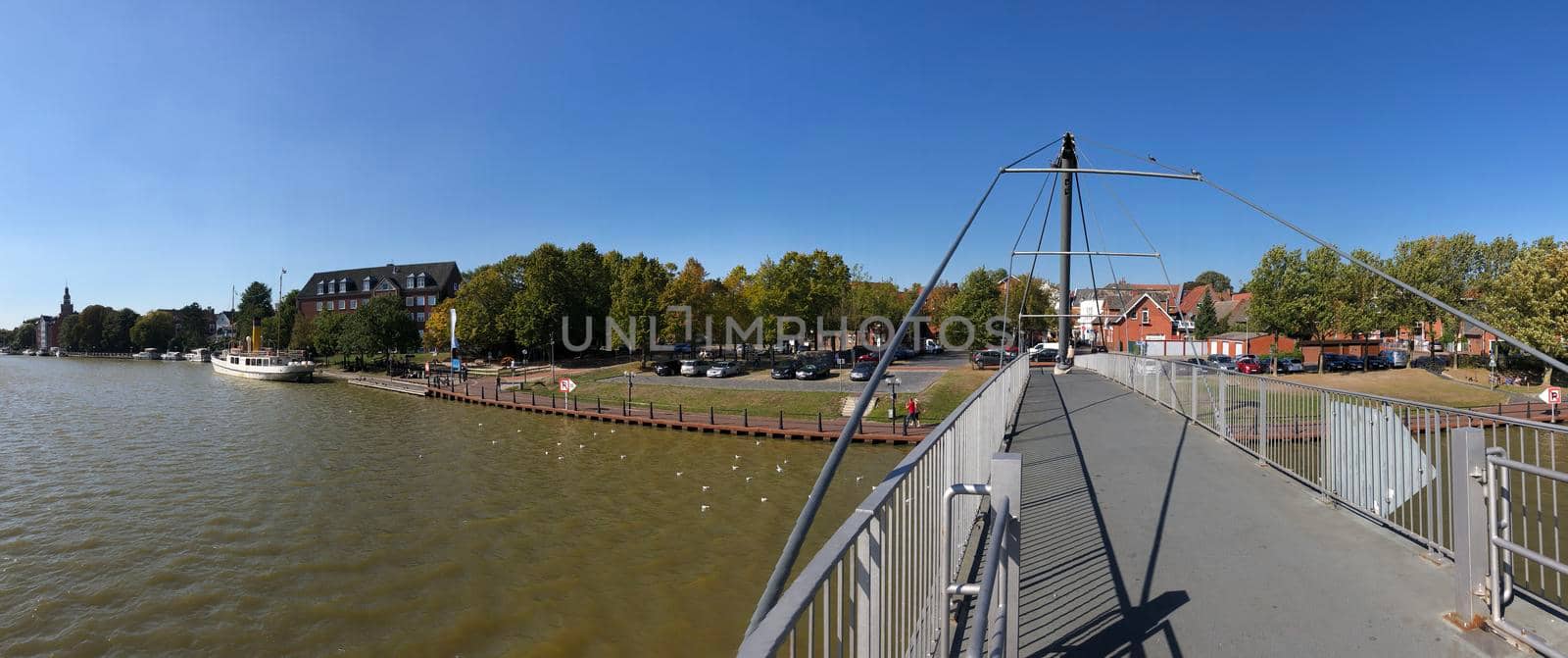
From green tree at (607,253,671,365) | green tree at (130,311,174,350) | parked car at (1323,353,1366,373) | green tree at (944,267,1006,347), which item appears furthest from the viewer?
green tree at (130,311,174,350)

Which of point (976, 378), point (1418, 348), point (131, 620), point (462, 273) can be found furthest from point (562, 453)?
point (1418, 348)

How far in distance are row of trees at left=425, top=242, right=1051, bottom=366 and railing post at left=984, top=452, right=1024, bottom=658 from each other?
45.6m

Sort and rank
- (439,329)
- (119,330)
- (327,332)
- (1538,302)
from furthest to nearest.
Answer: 1. (119,330)
2. (327,332)
3. (439,329)
4. (1538,302)

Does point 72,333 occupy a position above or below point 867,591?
above

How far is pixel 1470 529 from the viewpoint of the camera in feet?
10.4

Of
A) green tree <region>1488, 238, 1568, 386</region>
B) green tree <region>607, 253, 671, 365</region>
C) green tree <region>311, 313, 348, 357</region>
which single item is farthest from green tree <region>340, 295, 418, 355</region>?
green tree <region>1488, 238, 1568, 386</region>

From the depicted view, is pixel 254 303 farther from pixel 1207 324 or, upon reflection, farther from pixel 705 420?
pixel 1207 324

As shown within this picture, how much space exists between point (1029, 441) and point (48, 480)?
26478 millimetres

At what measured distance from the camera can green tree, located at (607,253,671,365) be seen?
161 feet

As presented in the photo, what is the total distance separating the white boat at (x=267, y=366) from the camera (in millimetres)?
54569

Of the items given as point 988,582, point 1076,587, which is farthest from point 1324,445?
point 988,582

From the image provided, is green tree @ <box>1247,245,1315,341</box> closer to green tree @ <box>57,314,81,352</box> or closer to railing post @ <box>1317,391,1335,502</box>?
railing post @ <box>1317,391,1335,502</box>

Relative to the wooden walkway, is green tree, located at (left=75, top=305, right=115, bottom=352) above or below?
above

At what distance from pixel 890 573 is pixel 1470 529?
10.1ft
